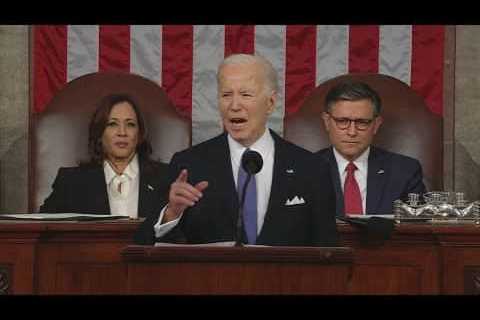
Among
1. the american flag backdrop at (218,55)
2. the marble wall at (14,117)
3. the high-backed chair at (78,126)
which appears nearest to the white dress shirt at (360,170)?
the american flag backdrop at (218,55)

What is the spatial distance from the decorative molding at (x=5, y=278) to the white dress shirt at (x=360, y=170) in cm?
199

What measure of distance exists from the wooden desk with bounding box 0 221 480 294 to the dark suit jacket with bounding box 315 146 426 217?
3.75 feet

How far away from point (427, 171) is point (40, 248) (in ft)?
7.84

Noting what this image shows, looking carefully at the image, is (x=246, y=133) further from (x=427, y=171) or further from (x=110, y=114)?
(x=427, y=171)

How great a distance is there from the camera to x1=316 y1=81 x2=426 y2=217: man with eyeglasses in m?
5.01

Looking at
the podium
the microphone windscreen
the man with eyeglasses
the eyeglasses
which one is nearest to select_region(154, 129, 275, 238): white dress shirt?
the microphone windscreen

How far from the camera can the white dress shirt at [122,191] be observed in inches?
198

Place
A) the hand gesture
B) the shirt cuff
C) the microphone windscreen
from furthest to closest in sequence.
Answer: the shirt cuff < the hand gesture < the microphone windscreen

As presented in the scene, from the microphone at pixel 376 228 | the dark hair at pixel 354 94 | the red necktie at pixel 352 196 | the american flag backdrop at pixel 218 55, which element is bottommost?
the microphone at pixel 376 228

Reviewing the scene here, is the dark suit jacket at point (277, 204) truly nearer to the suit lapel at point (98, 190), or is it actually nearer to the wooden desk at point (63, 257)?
the wooden desk at point (63, 257)

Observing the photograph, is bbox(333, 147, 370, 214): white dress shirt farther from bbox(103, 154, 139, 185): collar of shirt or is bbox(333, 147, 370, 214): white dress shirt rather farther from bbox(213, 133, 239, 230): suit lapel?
bbox(213, 133, 239, 230): suit lapel

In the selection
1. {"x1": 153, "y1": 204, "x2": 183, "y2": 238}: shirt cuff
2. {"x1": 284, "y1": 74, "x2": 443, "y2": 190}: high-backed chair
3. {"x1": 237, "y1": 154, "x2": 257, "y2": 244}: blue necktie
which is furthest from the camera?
{"x1": 284, "y1": 74, "x2": 443, "y2": 190}: high-backed chair
